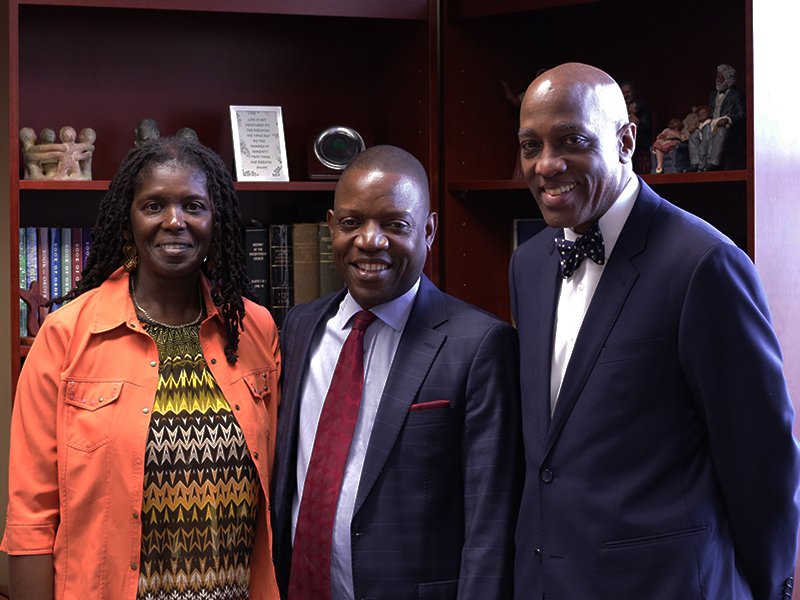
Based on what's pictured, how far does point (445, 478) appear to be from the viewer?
1657 mm

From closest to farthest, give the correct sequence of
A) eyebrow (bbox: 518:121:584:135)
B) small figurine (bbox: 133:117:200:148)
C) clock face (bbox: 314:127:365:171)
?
eyebrow (bbox: 518:121:584:135), small figurine (bbox: 133:117:200:148), clock face (bbox: 314:127:365:171)

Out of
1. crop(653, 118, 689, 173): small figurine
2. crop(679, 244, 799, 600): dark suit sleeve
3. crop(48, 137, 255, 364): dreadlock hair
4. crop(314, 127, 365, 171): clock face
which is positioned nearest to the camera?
crop(679, 244, 799, 600): dark suit sleeve

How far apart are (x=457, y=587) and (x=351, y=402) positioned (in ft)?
1.41

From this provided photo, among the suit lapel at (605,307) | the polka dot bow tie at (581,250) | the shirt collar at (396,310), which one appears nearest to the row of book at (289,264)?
the shirt collar at (396,310)

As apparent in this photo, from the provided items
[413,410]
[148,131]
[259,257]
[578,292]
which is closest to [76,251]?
A: [148,131]

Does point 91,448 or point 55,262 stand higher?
point 55,262

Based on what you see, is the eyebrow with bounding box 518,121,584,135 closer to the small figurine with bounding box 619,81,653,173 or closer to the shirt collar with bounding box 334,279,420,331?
the shirt collar with bounding box 334,279,420,331

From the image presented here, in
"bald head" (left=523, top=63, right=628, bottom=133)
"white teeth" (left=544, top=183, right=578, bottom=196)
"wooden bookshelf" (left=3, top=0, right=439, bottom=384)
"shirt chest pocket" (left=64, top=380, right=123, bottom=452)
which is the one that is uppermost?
"wooden bookshelf" (left=3, top=0, right=439, bottom=384)

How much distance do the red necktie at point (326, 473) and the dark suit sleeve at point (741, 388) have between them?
26.5 inches

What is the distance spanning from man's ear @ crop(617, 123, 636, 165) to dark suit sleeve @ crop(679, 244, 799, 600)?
27cm

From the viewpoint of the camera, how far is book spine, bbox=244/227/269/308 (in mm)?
2551

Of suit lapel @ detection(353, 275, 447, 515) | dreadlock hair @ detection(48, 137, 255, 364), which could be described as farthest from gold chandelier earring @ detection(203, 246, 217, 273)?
suit lapel @ detection(353, 275, 447, 515)

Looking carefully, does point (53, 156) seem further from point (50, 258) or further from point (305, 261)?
point (305, 261)

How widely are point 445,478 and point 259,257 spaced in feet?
3.79
